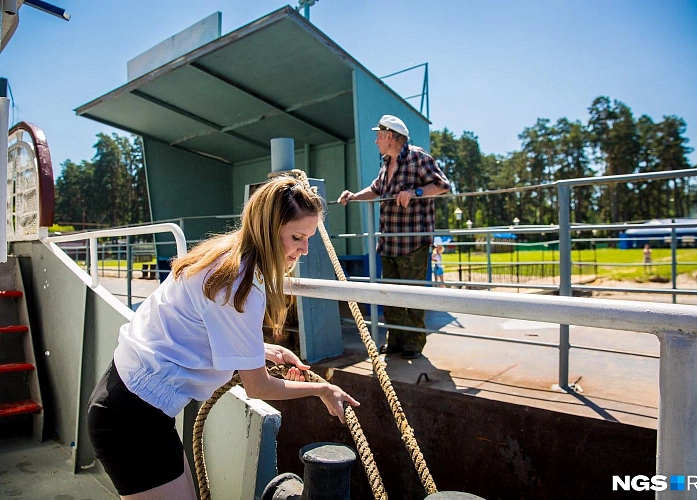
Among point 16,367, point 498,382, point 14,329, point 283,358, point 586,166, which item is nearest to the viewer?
point 283,358

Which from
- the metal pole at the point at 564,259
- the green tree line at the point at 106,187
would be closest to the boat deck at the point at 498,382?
the metal pole at the point at 564,259

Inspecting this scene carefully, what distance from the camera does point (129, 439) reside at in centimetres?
148

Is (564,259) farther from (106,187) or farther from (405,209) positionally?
(106,187)

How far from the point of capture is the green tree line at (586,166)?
4916cm

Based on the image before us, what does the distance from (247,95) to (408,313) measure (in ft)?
17.1

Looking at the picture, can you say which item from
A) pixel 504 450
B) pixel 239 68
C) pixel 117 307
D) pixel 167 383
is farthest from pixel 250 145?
pixel 167 383

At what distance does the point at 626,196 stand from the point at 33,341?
57690 millimetres

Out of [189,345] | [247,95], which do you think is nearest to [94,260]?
[189,345]

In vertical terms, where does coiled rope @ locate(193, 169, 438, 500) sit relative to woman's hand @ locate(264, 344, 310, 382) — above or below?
below

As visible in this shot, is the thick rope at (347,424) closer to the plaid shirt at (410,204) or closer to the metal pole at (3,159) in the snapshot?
the metal pole at (3,159)

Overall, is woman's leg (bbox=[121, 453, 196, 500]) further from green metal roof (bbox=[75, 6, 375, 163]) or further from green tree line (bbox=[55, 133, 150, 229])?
green tree line (bbox=[55, 133, 150, 229])

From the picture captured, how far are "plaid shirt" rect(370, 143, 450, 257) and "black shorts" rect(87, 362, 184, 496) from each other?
2.97 metres

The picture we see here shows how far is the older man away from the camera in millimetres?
4094

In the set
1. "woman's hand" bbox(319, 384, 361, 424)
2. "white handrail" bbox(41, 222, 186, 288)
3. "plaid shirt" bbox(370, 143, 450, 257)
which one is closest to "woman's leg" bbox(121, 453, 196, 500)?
"woman's hand" bbox(319, 384, 361, 424)
